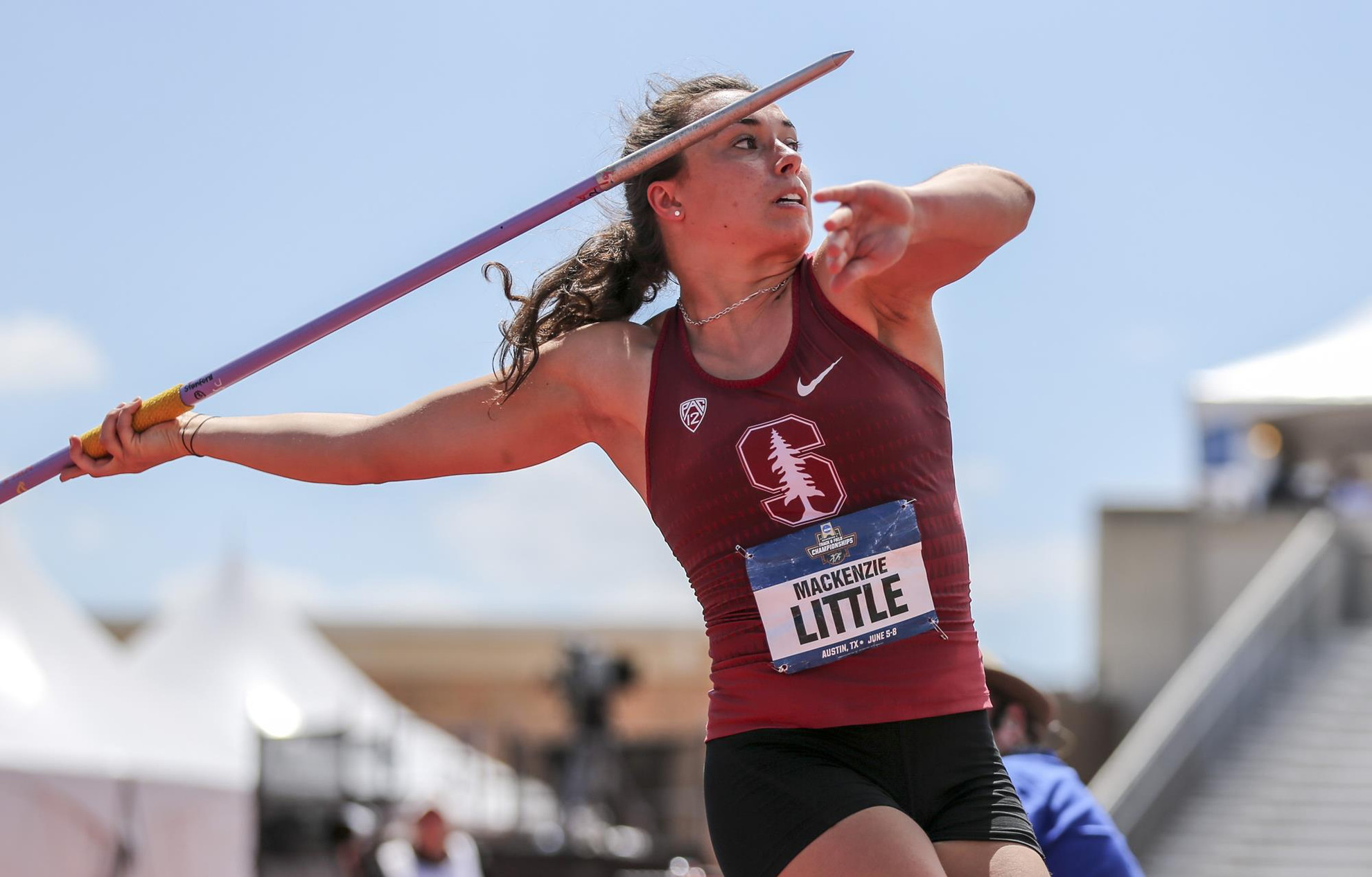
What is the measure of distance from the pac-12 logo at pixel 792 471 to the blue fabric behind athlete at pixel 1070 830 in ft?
4.63

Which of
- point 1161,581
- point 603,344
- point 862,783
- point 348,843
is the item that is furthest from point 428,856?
point 1161,581

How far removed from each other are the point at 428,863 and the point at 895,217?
26.3 feet

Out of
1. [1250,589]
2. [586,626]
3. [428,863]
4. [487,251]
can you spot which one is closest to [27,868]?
[428,863]

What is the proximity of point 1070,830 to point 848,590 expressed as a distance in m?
1.43

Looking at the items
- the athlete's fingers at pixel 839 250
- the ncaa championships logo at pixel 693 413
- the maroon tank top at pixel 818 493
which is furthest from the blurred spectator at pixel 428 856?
the athlete's fingers at pixel 839 250

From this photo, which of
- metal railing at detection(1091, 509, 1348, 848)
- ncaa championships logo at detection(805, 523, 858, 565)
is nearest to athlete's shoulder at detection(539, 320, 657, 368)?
ncaa championships logo at detection(805, 523, 858, 565)

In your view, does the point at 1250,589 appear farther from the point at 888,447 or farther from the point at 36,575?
the point at 888,447

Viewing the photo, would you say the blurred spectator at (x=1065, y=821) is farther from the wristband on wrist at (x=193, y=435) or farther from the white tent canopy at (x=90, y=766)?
the white tent canopy at (x=90, y=766)

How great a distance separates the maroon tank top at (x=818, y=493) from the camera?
2.68m

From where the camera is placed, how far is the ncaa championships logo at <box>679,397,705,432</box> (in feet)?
9.19

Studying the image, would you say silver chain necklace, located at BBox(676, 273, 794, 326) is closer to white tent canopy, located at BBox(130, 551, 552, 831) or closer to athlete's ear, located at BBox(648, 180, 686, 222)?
athlete's ear, located at BBox(648, 180, 686, 222)

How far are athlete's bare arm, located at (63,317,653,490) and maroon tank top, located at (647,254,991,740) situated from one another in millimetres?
218

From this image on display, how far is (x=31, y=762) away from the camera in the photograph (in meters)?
8.40

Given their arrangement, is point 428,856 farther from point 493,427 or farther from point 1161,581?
Result: point 1161,581
